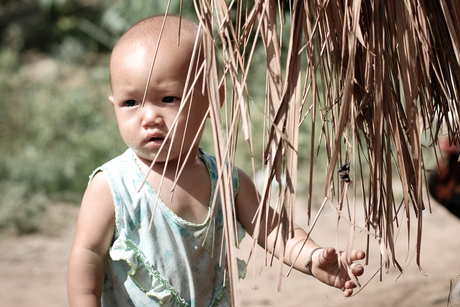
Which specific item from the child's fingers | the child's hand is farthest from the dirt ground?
the child's fingers

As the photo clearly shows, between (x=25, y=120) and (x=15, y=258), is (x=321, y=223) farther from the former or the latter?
(x=25, y=120)

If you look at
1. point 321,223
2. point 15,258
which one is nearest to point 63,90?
point 15,258

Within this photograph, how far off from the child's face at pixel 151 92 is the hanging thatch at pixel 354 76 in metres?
0.17

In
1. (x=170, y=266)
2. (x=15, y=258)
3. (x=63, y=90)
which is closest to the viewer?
(x=170, y=266)

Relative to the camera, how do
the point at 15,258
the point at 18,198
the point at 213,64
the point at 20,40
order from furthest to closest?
1. the point at 20,40
2. the point at 18,198
3. the point at 15,258
4. the point at 213,64

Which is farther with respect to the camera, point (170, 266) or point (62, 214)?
point (62, 214)

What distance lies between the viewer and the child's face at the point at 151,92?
140 centimetres

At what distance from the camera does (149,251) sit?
144cm

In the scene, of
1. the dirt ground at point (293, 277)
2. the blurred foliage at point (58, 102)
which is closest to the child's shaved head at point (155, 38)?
the dirt ground at point (293, 277)

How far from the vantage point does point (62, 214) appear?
4.40 m

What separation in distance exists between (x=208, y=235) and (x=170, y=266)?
0.13 metres

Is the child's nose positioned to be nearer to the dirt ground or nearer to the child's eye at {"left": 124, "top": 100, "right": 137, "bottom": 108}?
the child's eye at {"left": 124, "top": 100, "right": 137, "bottom": 108}

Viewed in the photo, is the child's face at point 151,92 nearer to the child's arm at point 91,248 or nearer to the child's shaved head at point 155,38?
the child's shaved head at point 155,38

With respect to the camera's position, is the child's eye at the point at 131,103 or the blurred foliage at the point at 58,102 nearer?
the child's eye at the point at 131,103
